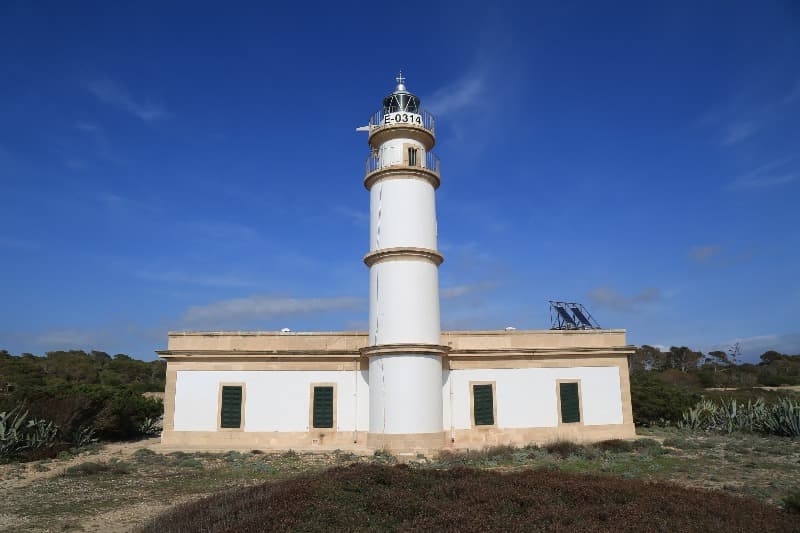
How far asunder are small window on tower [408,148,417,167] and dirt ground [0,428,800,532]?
9.46 meters

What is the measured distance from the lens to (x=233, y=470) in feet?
47.1

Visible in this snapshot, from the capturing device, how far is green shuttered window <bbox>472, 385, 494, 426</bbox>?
61.7 feet

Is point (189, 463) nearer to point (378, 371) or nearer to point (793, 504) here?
point (378, 371)

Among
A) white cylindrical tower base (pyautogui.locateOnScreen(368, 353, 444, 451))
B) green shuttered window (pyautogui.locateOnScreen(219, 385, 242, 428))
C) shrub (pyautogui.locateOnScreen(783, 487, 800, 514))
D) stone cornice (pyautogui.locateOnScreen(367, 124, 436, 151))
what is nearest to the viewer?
shrub (pyautogui.locateOnScreen(783, 487, 800, 514))

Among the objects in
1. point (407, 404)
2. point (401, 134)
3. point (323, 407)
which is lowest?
point (323, 407)

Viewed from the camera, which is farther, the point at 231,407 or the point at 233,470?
the point at 231,407

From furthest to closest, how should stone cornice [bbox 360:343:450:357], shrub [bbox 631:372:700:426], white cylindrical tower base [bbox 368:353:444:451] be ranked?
1. shrub [bbox 631:372:700:426]
2. stone cornice [bbox 360:343:450:357]
3. white cylindrical tower base [bbox 368:353:444:451]

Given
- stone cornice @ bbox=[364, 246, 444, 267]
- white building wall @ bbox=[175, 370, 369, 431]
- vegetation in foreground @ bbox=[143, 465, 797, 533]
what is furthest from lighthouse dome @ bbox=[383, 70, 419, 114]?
vegetation in foreground @ bbox=[143, 465, 797, 533]

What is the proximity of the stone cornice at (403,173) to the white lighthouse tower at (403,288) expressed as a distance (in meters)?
0.03

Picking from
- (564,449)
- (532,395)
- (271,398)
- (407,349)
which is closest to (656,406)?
(532,395)

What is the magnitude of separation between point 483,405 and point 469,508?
11.2 metres

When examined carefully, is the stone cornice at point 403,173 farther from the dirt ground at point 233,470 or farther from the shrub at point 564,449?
the shrub at point 564,449

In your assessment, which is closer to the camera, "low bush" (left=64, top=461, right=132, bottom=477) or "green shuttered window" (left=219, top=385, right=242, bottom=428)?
"low bush" (left=64, top=461, right=132, bottom=477)

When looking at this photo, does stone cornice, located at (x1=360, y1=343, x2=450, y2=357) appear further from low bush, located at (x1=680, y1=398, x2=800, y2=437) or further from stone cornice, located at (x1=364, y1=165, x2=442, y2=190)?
low bush, located at (x1=680, y1=398, x2=800, y2=437)
